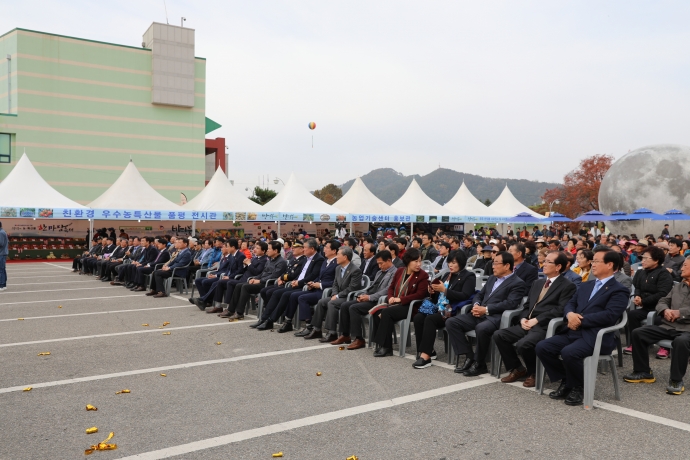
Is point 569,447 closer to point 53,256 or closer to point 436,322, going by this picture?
point 436,322

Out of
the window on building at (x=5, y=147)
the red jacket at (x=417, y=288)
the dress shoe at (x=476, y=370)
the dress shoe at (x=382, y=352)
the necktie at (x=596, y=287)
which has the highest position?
the window on building at (x=5, y=147)

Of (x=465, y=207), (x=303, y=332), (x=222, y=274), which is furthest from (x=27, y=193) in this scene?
(x=465, y=207)

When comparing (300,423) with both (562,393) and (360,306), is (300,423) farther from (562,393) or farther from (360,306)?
(360,306)

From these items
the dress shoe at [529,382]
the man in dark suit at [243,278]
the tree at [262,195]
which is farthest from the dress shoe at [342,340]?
the tree at [262,195]

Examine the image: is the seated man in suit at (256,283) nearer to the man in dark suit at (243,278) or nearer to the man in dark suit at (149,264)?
the man in dark suit at (243,278)

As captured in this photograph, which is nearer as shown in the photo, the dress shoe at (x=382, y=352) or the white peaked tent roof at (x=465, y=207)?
the dress shoe at (x=382, y=352)

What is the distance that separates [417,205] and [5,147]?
2791 centimetres

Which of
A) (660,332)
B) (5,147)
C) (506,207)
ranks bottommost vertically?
(660,332)

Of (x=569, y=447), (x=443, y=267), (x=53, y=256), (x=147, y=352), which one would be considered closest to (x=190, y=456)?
(x=569, y=447)

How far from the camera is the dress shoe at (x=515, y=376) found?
5.66 m

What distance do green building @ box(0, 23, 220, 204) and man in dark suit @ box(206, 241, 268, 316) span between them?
3164 cm

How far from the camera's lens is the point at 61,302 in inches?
453

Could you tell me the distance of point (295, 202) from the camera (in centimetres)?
A: 2581

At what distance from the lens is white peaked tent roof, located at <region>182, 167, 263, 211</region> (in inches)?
969
